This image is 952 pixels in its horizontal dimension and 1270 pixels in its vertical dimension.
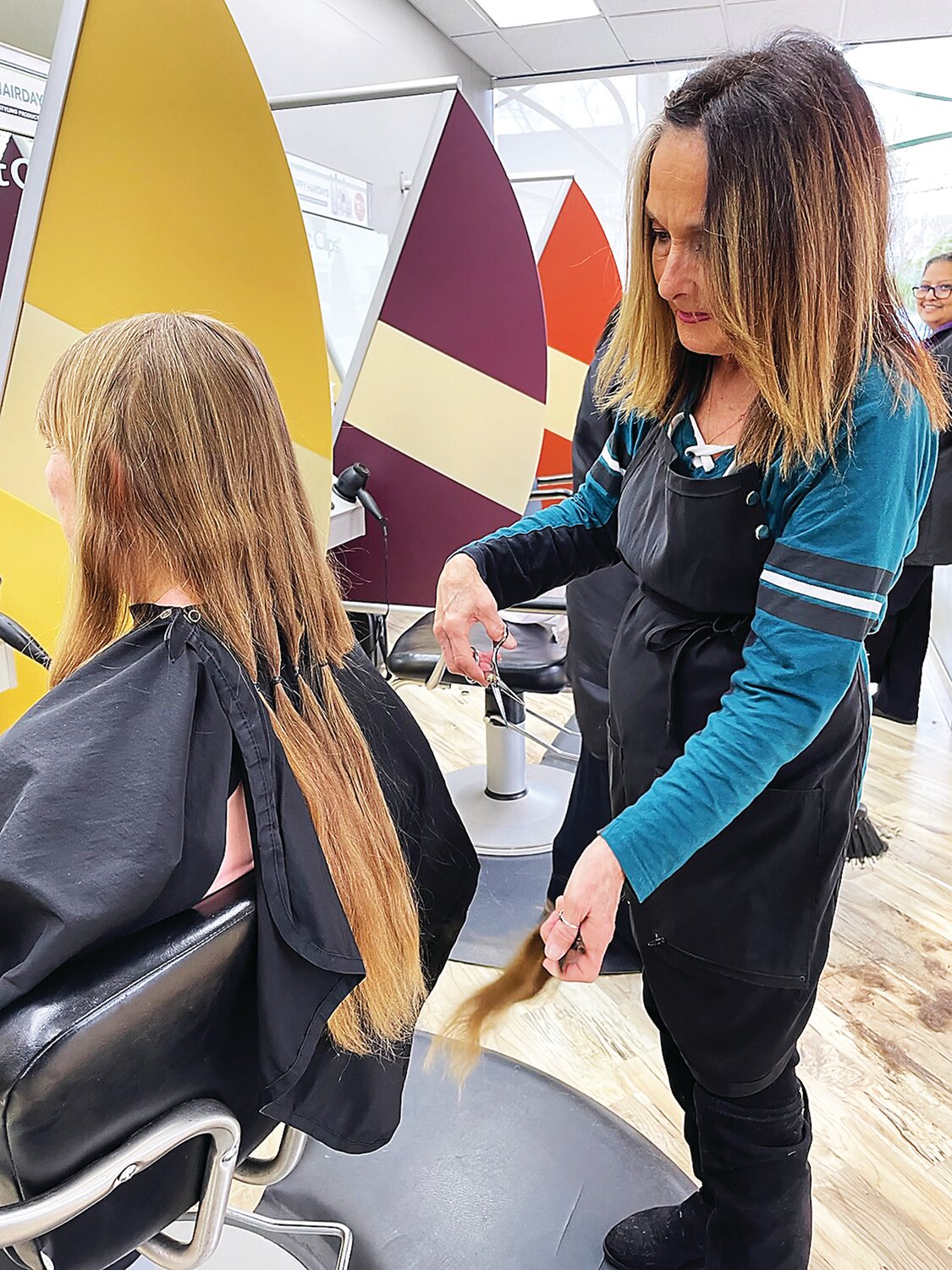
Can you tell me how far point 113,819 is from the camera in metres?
0.73

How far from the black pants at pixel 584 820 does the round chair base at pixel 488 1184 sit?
53 centimetres

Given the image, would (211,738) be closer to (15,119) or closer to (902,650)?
(15,119)

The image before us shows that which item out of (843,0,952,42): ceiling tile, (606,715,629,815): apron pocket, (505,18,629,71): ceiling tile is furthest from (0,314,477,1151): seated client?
(505,18,629,71): ceiling tile

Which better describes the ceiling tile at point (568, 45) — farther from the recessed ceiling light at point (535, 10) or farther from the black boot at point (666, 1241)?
the black boot at point (666, 1241)

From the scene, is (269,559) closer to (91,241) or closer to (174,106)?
(91,241)

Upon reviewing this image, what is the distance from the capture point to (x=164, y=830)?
0.73 m

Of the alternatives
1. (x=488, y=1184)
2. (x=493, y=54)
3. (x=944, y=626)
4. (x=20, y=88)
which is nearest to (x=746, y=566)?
(x=488, y=1184)

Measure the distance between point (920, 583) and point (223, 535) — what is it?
8.33 ft

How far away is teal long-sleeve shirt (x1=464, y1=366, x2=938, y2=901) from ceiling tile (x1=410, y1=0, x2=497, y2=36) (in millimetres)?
5251

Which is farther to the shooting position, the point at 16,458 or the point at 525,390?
the point at 525,390

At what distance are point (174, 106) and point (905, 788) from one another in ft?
8.05

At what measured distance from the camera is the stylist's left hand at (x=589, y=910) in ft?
2.57

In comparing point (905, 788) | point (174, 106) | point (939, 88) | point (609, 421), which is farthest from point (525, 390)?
point (939, 88)

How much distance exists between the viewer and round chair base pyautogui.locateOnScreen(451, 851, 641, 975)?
1975 mm
